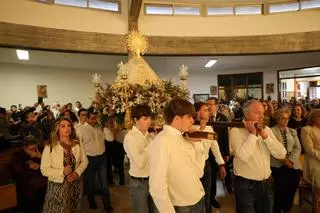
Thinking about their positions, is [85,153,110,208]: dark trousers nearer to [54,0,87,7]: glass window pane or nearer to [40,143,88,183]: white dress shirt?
[40,143,88,183]: white dress shirt

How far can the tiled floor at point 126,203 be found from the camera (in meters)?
3.96

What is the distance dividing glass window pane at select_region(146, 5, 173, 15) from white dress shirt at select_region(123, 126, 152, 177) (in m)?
6.09

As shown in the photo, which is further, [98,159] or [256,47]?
[256,47]

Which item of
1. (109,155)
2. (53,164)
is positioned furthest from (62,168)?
(109,155)

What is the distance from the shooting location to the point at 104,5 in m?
7.59

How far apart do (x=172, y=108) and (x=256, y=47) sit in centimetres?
724

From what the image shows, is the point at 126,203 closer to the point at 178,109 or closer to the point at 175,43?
the point at 178,109

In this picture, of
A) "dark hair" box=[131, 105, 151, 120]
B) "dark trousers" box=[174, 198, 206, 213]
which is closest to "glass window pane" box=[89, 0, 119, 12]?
"dark hair" box=[131, 105, 151, 120]

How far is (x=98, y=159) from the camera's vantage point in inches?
166

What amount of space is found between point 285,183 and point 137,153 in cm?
198

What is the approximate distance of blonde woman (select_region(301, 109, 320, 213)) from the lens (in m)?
3.26

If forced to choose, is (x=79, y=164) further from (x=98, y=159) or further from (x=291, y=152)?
(x=291, y=152)

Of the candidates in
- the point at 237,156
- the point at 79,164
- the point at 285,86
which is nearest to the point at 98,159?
the point at 79,164

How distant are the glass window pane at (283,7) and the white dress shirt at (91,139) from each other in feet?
22.2
